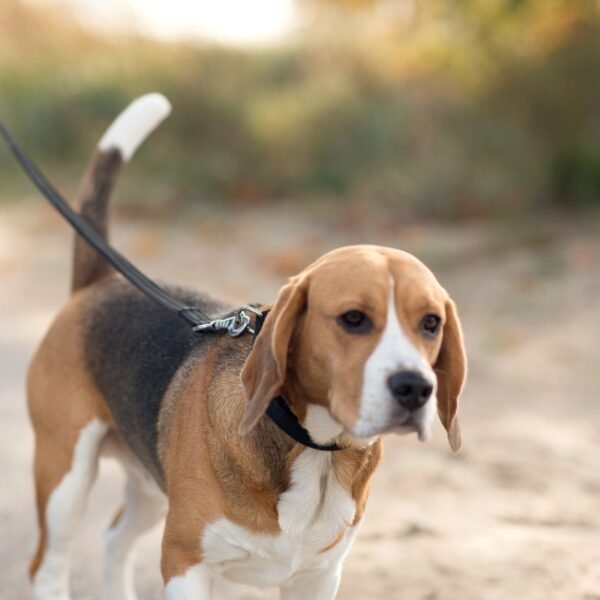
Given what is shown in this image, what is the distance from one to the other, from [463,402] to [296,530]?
4496 millimetres

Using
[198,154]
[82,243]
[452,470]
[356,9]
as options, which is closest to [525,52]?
[356,9]

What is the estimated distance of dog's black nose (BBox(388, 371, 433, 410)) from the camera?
2703 millimetres

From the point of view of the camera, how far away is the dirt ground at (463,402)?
15.3 feet

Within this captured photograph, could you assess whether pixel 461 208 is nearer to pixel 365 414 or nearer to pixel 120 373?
pixel 120 373

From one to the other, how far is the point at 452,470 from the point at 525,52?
27.5 feet

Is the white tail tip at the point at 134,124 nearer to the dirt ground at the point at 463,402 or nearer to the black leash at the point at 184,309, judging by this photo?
the black leash at the point at 184,309

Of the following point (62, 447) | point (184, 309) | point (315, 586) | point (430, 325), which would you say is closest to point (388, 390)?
point (430, 325)

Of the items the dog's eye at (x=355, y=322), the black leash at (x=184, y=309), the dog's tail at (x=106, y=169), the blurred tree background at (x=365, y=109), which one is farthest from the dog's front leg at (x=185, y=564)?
the blurred tree background at (x=365, y=109)

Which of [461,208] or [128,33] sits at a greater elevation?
[128,33]

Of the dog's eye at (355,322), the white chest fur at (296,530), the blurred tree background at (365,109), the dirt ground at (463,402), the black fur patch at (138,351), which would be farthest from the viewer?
the blurred tree background at (365,109)

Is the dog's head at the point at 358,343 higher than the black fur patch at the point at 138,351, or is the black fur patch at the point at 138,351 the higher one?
the dog's head at the point at 358,343

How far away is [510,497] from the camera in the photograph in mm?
5590

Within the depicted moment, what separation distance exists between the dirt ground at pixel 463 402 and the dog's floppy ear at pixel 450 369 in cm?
145

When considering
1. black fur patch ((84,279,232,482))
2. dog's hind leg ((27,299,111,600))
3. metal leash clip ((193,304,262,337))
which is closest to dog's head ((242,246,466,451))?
metal leash clip ((193,304,262,337))
